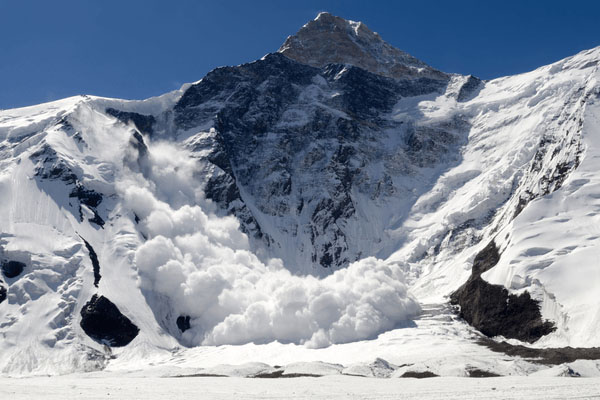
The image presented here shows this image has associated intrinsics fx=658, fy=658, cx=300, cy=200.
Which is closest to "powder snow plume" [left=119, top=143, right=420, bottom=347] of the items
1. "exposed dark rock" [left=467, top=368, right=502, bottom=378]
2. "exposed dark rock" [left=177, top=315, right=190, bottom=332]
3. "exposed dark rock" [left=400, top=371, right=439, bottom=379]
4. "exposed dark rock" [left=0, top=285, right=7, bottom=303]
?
"exposed dark rock" [left=177, top=315, right=190, bottom=332]

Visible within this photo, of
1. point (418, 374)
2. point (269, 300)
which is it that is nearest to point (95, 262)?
point (269, 300)

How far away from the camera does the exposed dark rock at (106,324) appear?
159 m

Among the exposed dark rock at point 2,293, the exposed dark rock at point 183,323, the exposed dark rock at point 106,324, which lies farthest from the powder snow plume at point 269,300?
the exposed dark rock at point 2,293

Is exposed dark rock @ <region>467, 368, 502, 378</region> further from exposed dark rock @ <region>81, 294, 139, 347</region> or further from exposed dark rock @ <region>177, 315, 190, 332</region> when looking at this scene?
exposed dark rock @ <region>177, 315, 190, 332</region>

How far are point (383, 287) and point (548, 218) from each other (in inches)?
1805

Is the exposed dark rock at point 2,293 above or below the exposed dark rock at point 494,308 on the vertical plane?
above

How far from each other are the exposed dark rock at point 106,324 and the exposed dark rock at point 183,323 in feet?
56.4

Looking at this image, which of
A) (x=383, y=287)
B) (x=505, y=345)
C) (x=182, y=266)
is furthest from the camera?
(x=182, y=266)

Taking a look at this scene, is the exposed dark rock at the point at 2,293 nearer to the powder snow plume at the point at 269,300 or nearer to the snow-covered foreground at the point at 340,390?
the powder snow plume at the point at 269,300

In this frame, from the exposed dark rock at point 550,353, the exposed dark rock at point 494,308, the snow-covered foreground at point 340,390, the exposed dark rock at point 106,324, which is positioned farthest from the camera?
the exposed dark rock at point 106,324

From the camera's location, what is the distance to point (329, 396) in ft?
215

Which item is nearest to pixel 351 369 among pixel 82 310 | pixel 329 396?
pixel 329 396

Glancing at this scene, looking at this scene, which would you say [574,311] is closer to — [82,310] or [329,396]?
[329,396]

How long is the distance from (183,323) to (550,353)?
328ft
